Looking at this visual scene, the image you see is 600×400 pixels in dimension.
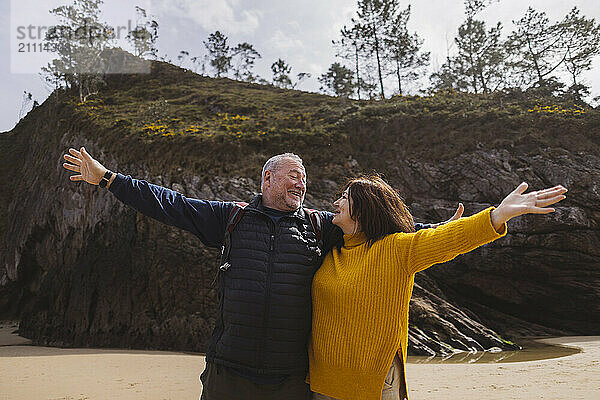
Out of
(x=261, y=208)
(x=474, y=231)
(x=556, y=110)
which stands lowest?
(x=474, y=231)

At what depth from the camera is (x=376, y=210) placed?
9.24 feet

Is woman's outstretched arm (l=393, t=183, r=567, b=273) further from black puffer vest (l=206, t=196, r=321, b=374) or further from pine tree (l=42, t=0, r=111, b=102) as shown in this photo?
pine tree (l=42, t=0, r=111, b=102)

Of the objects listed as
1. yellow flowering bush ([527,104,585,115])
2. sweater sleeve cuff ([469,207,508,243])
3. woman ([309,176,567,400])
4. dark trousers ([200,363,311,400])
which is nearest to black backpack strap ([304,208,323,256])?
woman ([309,176,567,400])

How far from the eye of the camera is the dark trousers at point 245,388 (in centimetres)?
273

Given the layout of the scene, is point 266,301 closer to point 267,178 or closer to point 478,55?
point 267,178

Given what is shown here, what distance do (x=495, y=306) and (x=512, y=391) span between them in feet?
33.3

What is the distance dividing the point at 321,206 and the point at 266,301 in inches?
494

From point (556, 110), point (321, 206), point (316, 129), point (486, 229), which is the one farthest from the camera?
point (316, 129)

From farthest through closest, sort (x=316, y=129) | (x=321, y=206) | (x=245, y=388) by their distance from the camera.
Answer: (x=316, y=129) < (x=321, y=206) < (x=245, y=388)

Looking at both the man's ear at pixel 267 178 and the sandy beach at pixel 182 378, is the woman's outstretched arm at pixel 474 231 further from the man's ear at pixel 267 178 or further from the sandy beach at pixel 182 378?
the sandy beach at pixel 182 378

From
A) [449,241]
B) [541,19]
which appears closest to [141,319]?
[449,241]

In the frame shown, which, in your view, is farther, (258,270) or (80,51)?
(80,51)

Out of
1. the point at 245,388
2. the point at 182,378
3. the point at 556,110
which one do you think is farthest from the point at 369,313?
the point at 556,110

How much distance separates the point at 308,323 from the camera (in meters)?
2.87
